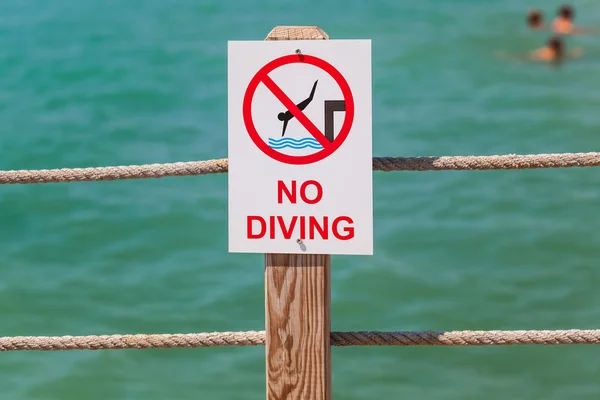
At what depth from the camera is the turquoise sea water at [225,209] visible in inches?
195

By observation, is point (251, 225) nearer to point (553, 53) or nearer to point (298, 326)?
point (298, 326)

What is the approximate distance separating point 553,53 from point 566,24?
62 centimetres

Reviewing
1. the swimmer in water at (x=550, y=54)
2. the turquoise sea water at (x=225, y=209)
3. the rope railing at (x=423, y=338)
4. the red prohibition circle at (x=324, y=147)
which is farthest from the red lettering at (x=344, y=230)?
the swimmer in water at (x=550, y=54)

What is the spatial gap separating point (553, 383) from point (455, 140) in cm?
350

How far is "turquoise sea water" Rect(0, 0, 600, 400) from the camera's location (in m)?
4.96

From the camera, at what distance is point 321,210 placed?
65.7 inches

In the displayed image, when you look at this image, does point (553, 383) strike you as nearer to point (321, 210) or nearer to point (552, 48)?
point (321, 210)

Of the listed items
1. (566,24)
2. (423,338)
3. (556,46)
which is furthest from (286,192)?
(566,24)

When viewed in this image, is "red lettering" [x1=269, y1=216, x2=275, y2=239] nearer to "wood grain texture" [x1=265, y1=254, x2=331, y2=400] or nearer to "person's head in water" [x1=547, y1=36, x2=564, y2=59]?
"wood grain texture" [x1=265, y1=254, x2=331, y2=400]

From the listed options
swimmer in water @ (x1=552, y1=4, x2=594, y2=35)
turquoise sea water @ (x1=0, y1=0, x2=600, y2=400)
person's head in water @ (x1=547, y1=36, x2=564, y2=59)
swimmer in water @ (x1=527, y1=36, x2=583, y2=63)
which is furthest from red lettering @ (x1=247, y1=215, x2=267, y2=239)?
swimmer in water @ (x1=552, y1=4, x2=594, y2=35)

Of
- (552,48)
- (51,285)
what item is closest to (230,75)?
(51,285)

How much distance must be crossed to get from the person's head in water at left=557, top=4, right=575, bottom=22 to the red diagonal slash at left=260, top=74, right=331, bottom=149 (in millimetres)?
9231

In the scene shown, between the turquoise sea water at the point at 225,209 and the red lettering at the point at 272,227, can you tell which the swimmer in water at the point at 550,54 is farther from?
the red lettering at the point at 272,227

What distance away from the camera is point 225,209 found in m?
6.86
